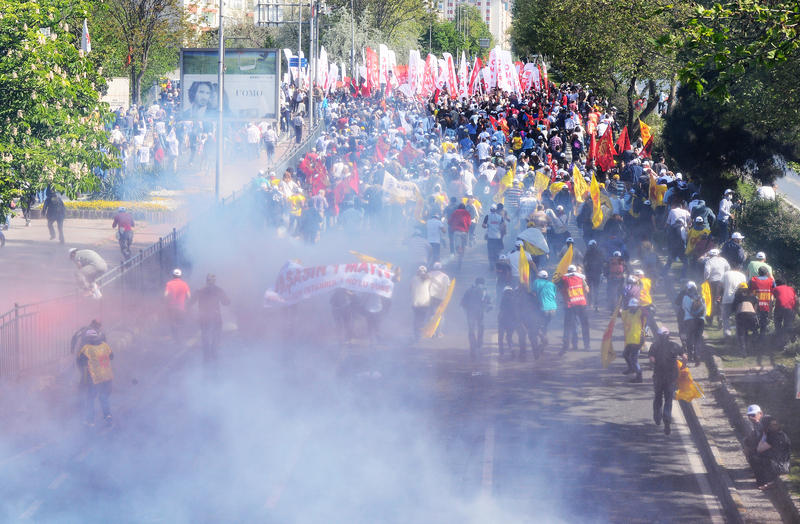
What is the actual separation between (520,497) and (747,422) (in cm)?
371

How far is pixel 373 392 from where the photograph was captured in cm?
1533

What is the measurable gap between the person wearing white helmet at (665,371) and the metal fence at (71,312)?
836 cm

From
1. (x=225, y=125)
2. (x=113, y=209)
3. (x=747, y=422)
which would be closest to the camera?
(x=747, y=422)

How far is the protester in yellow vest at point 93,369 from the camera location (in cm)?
1343

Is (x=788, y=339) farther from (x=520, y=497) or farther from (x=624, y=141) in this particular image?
(x=624, y=141)

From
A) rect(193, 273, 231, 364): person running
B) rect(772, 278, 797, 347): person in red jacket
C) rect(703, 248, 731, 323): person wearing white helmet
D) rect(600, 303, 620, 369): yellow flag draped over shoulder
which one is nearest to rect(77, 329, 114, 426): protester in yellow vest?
rect(193, 273, 231, 364): person running

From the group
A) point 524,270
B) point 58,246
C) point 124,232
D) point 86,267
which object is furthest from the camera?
point 58,246

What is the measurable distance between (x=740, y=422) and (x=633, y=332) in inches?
86.4

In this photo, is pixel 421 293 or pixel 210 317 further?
pixel 421 293

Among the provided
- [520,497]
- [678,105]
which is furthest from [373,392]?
[678,105]

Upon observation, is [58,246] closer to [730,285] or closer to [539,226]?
[539,226]

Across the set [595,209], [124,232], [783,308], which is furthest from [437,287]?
[124,232]

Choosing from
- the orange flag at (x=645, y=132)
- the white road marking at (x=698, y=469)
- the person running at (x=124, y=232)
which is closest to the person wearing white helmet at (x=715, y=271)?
the white road marking at (x=698, y=469)

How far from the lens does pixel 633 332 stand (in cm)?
1550
